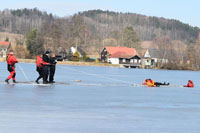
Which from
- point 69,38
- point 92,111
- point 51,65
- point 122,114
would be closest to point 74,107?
point 92,111

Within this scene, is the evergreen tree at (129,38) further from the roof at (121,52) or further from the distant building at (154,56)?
the roof at (121,52)

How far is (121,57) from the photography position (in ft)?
463

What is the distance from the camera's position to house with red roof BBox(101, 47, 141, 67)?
13838cm

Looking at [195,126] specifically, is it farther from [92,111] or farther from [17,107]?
[17,107]

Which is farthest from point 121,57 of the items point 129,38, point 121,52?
point 129,38

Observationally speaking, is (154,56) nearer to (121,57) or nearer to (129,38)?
(129,38)

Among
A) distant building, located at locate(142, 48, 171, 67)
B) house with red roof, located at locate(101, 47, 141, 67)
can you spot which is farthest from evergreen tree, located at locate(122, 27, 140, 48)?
house with red roof, located at locate(101, 47, 141, 67)

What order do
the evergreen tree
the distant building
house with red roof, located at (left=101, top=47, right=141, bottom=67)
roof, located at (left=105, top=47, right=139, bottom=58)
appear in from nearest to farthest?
the distant building → house with red roof, located at (left=101, top=47, right=141, bottom=67) → roof, located at (left=105, top=47, right=139, bottom=58) → the evergreen tree

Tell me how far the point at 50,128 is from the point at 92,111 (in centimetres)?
399

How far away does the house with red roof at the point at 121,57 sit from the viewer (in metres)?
138

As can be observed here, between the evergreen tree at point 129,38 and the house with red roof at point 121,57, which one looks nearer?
the house with red roof at point 121,57

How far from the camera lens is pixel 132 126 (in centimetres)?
1180

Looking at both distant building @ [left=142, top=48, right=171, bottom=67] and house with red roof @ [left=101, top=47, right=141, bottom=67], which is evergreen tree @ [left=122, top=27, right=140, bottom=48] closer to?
distant building @ [left=142, top=48, right=171, bottom=67]

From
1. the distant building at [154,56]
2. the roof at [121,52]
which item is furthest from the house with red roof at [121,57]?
the distant building at [154,56]
